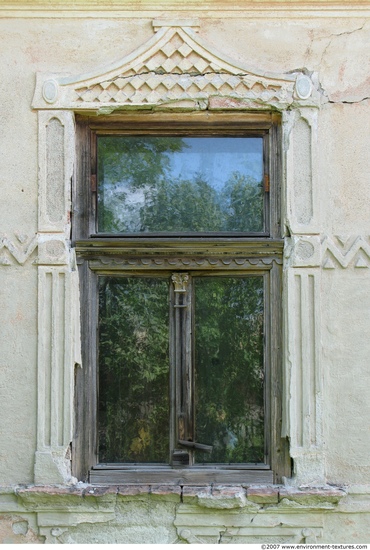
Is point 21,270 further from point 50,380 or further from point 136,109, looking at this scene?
point 136,109

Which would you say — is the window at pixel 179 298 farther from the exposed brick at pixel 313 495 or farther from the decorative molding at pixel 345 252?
the decorative molding at pixel 345 252

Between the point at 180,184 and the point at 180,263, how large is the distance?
45 centimetres

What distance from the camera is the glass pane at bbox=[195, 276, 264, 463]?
3.77 meters

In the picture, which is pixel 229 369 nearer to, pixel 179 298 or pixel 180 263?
pixel 179 298

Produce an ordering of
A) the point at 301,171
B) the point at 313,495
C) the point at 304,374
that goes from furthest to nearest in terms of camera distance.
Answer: the point at 301,171
the point at 304,374
the point at 313,495

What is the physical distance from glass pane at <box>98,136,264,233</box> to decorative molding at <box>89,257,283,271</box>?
170mm

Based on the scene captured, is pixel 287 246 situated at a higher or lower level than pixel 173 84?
lower

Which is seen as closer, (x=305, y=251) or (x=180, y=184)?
(x=305, y=251)

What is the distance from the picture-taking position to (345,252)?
12.2 feet

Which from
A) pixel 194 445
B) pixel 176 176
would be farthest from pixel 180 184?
pixel 194 445

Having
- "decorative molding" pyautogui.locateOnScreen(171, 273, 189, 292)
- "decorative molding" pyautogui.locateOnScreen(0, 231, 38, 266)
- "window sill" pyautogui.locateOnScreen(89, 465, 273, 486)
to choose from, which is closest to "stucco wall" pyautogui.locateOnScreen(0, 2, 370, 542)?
"decorative molding" pyautogui.locateOnScreen(0, 231, 38, 266)

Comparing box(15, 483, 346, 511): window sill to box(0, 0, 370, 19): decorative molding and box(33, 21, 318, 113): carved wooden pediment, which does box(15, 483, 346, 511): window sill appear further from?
box(0, 0, 370, 19): decorative molding

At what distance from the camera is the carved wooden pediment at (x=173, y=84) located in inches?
149

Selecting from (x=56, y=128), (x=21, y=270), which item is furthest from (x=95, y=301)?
(x=56, y=128)
